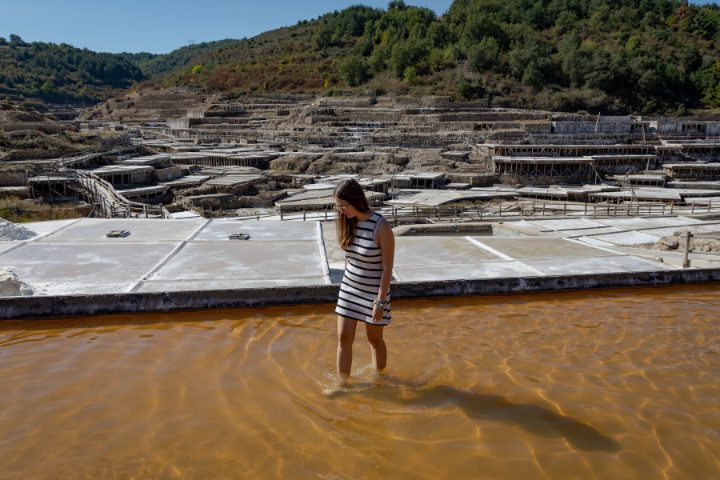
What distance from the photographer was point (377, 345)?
402 centimetres

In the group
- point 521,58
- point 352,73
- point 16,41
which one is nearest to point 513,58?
point 521,58

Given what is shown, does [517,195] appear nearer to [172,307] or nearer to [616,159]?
[616,159]

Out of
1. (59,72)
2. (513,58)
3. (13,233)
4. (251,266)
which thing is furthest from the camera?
(59,72)

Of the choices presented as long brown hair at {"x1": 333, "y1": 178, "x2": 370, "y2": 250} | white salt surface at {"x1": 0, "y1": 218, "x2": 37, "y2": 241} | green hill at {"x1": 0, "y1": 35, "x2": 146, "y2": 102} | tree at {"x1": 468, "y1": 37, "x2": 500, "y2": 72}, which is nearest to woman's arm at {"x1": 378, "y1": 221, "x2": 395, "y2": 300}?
long brown hair at {"x1": 333, "y1": 178, "x2": 370, "y2": 250}

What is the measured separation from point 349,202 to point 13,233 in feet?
22.5

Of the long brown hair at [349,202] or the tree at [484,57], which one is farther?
the tree at [484,57]

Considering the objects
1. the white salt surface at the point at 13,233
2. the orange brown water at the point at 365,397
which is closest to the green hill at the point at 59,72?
the white salt surface at the point at 13,233

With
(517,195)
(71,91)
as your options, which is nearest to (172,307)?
(517,195)

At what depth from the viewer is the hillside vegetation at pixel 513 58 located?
54.9 m

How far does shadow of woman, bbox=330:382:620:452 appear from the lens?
3379 millimetres

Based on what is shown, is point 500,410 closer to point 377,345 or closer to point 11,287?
point 377,345

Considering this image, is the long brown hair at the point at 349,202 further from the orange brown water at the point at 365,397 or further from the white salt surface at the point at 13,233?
the white salt surface at the point at 13,233

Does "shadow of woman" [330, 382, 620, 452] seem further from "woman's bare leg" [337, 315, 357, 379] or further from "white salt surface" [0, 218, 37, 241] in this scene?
"white salt surface" [0, 218, 37, 241]

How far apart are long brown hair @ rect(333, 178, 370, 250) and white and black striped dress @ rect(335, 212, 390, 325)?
5 cm
